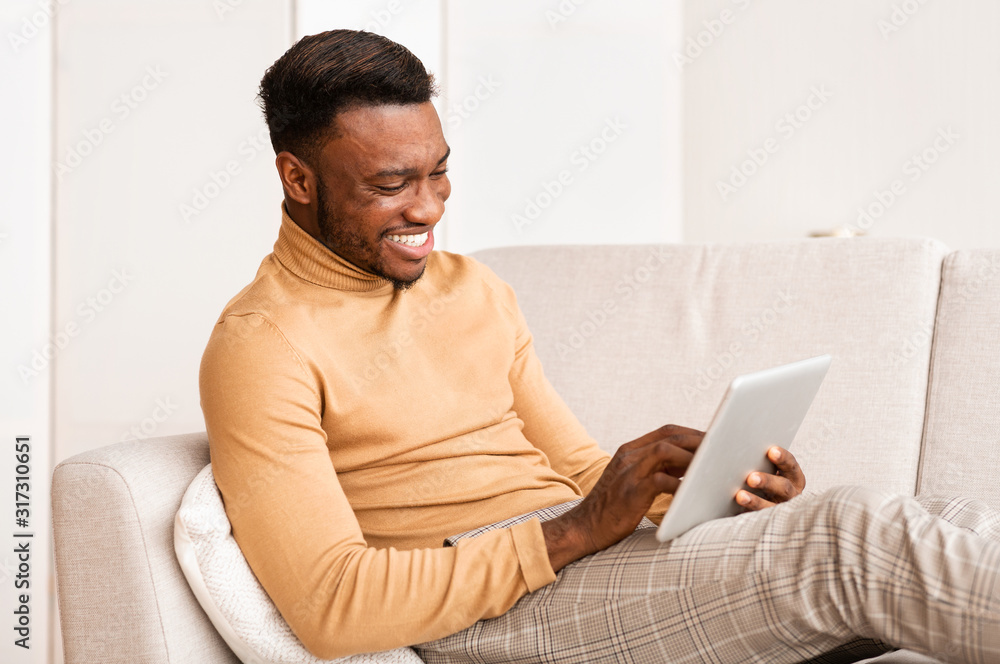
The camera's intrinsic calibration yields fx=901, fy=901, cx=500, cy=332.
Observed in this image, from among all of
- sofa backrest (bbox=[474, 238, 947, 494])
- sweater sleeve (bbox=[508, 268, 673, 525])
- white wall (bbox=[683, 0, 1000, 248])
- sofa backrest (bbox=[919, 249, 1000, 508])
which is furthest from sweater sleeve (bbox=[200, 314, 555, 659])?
white wall (bbox=[683, 0, 1000, 248])

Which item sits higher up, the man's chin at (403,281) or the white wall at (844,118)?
the white wall at (844,118)

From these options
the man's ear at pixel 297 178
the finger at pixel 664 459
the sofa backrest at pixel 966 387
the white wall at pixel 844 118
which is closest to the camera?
the finger at pixel 664 459

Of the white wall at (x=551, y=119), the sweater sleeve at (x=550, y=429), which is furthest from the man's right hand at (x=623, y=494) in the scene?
the white wall at (x=551, y=119)

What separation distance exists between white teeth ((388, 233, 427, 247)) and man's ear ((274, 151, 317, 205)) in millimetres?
119

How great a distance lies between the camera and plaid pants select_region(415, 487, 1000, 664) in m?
0.81

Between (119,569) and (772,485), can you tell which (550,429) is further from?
(119,569)

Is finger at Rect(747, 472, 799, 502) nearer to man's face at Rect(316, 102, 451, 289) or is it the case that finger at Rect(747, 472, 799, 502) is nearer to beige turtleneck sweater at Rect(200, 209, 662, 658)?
beige turtleneck sweater at Rect(200, 209, 662, 658)

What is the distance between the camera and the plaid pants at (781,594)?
810 mm

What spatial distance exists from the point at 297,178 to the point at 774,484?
711 mm

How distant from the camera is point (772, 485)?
3.48ft

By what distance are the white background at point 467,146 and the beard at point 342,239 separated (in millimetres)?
1213

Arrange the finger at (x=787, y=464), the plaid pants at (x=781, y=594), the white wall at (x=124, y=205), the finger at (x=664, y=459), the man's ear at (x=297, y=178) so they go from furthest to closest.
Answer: the white wall at (x=124, y=205), the man's ear at (x=297, y=178), the finger at (x=787, y=464), the finger at (x=664, y=459), the plaid pants at (x=781, y=594)

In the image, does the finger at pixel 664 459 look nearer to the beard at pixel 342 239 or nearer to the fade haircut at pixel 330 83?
the beard at pixel 342 239

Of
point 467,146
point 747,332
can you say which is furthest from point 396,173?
point 467,146
